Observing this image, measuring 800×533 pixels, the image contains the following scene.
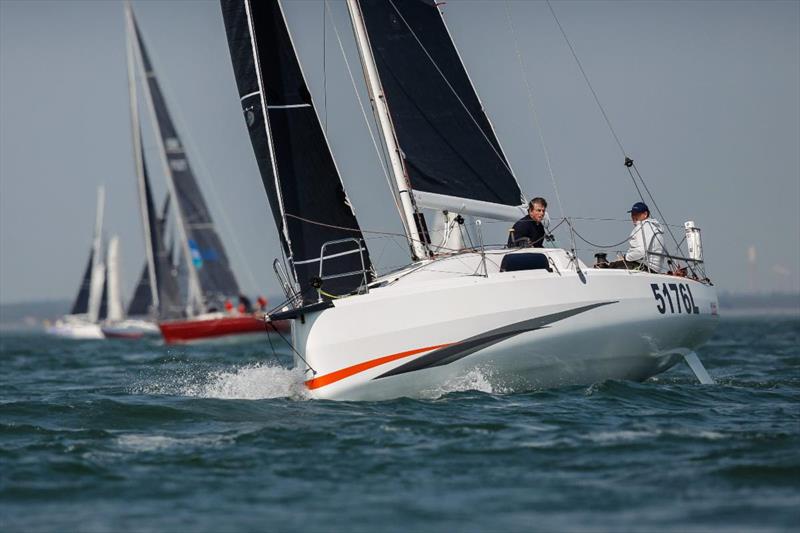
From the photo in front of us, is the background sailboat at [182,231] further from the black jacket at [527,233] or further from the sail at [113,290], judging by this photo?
the black jacket at [527,233]

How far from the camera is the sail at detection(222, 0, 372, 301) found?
1295 centimetres

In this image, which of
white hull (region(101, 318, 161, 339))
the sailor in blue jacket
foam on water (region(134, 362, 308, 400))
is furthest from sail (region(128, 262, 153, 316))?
the sailor in blue jacket

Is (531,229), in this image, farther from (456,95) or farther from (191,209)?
(191,209)

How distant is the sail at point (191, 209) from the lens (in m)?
A: 49.0

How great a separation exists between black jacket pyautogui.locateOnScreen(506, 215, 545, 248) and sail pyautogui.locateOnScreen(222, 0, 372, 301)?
1.54 meters

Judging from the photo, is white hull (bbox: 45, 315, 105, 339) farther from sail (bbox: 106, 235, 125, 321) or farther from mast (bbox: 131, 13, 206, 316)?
mast (bbox: 131, 13, 206, 316)

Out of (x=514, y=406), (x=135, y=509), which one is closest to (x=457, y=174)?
(x=514, y=406)

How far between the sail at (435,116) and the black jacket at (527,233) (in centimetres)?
71

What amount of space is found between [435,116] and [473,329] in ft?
10.6

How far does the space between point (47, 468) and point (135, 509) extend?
1518 millimetres

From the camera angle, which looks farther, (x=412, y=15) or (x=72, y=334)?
(x=72, y=334)

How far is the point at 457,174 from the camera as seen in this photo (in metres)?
13.8

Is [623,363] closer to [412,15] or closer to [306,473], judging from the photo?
[412,15]

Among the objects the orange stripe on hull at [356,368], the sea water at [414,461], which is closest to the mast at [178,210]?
the sea water at [414,461]
